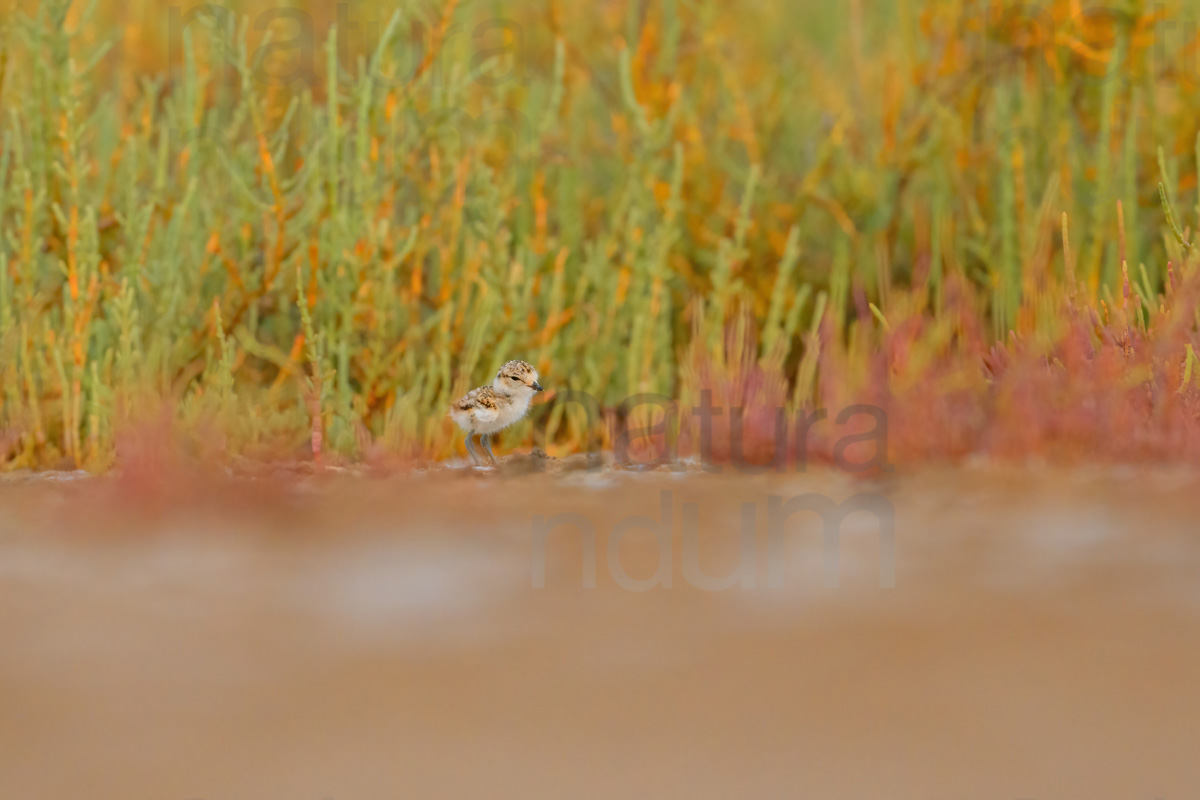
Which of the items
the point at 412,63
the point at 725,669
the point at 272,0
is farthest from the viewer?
the point at 272,0

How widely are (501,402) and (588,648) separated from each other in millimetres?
1143

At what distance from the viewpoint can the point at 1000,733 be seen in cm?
251

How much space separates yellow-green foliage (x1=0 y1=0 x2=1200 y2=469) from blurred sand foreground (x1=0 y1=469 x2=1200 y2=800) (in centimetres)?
66

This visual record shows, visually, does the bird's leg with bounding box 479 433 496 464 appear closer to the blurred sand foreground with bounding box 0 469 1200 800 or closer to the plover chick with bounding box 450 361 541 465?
the plover chick with bounding box 450 361 541 465

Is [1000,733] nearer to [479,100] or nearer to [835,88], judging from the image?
[479,100]

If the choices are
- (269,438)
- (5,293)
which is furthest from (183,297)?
(269,438)

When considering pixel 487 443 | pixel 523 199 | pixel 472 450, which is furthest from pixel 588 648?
pixel 523 199

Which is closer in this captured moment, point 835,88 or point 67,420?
point 67,420

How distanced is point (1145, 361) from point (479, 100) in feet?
9.06

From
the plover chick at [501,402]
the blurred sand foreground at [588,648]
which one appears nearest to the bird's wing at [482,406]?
the plover chick at [501,402]

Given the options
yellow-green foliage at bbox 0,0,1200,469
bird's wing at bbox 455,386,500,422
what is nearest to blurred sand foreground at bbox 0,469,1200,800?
bird's wing at bbox 455,386,500,422

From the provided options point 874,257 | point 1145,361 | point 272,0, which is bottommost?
point 1145,361

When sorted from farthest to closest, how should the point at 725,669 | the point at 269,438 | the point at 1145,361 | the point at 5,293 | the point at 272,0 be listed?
the point at 272,0 < the point at 5,293 < the point at 269,438 < the point at 1145,361 < the point at 725,669

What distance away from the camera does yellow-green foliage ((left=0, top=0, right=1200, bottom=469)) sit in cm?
428
